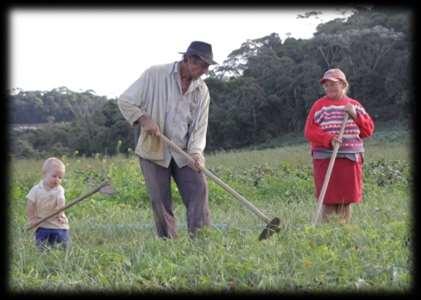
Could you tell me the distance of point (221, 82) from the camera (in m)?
34.0

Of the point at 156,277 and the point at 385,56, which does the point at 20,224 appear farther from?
the point at 385,56

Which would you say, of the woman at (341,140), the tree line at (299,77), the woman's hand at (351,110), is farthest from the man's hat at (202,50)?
the tree line at (299,77)

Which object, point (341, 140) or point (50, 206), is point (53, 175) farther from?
point (341, 140)

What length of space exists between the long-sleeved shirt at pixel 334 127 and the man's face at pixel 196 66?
1.18 meters

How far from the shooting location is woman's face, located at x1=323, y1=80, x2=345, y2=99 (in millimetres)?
5898

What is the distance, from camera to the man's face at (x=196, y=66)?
5319mm

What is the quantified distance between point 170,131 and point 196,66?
57 centimetres

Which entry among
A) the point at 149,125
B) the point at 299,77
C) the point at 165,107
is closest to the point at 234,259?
the point at 149,125

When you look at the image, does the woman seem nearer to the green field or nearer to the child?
the green field

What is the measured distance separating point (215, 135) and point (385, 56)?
367 inches

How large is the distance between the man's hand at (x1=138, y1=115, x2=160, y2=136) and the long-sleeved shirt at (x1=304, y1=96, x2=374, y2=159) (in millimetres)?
1460

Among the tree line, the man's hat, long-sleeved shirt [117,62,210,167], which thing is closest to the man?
long-sleeved shirt [117,62,210,167]

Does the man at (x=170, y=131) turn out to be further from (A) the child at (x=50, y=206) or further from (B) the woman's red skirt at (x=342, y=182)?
(B) the woman's red skirt at (x=342, y=182)

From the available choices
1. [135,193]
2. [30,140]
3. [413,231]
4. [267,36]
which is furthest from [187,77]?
[267,36]
